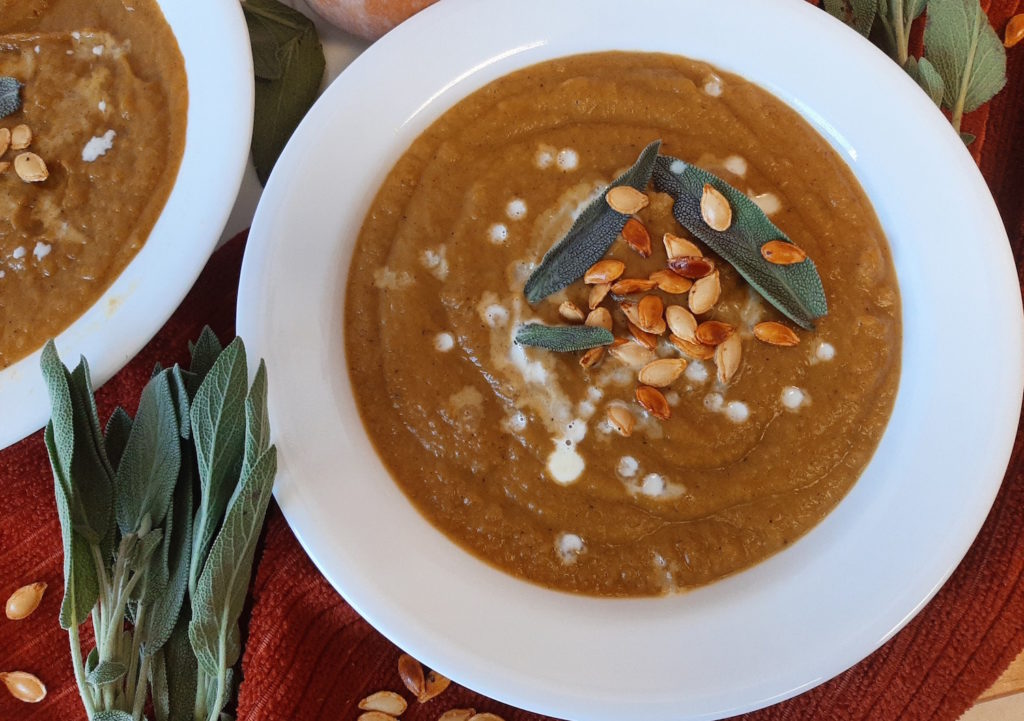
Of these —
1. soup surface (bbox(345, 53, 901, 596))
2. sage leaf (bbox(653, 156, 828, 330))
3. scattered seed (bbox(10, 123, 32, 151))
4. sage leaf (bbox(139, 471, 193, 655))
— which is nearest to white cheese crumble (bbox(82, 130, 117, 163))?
scattered seed (bbox(10, 123, 32, 151))

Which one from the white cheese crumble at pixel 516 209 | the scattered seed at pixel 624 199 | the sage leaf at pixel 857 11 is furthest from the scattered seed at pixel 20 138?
the sage leaf at pixel 857 11

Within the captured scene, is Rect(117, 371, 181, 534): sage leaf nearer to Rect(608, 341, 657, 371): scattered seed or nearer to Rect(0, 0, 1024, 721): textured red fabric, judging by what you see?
Rect(0, 0, 1024, 721): textured red fabric

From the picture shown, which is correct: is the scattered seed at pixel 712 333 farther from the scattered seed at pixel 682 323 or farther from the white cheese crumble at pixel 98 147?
the white cheese crumble at pixel 98 147

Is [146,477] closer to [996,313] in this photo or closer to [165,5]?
[165,5]

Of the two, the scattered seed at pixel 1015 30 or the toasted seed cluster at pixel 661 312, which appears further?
the scattered seed at pixel 1015 30

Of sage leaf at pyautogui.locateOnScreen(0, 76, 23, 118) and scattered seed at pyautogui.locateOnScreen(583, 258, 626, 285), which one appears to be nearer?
scattered seed at pyautogui.locateOnScreen(583, 258, 626, 285)

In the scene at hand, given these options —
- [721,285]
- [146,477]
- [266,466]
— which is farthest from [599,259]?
[146,477]
